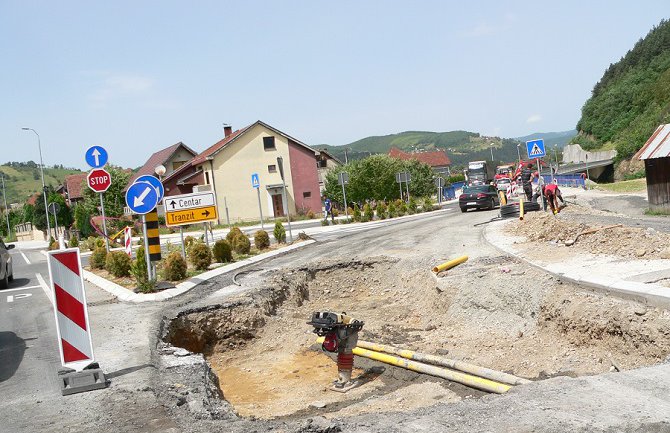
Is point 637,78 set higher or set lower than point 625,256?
higher

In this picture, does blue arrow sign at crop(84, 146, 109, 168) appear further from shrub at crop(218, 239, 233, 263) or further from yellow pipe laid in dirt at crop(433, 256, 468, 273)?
yellow pipe laid in dirt at crop(433, 256, 468, 273)

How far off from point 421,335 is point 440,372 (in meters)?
3.04

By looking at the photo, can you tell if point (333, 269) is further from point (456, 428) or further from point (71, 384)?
point (456, 428)

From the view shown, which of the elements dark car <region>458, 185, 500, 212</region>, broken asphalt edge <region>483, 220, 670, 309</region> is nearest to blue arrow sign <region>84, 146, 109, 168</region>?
broken asphalt edge <region>483, 220, 670, 309</region>

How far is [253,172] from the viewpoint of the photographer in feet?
163

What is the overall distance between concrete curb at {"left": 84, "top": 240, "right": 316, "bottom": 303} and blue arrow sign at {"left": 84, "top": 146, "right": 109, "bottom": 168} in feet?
9.44

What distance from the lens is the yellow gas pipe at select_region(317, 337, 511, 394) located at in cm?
638

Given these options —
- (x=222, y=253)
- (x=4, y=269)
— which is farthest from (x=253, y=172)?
(x=4, y=269)

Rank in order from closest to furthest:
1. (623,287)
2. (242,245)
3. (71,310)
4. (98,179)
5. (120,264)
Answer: (71,310)
(623,287)
(98,179)
(120,264)
(242,245)

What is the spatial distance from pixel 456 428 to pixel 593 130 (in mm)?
114572

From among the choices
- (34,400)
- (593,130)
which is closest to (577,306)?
(34,400)

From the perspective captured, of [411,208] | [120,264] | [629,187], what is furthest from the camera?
[629,187]

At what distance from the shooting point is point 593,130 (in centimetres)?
10794

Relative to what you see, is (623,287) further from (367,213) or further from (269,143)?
(269,143)
